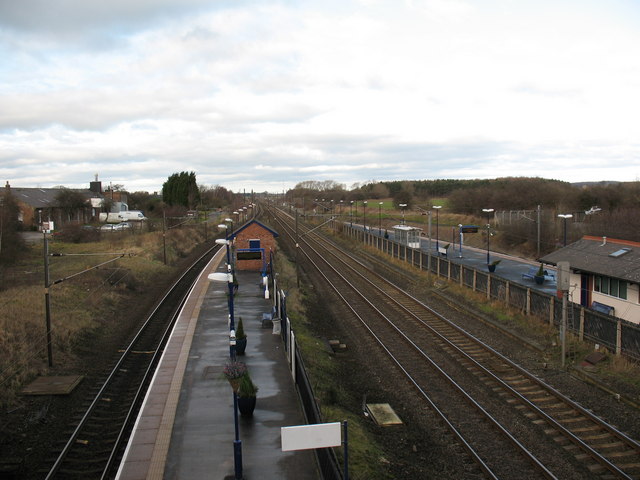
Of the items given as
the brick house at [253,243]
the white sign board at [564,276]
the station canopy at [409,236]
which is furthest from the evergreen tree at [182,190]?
the white sign board at [564,276]

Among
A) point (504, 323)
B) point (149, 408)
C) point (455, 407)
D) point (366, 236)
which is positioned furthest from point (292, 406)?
point (366, 236)

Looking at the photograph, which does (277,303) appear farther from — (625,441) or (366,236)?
(366,236)

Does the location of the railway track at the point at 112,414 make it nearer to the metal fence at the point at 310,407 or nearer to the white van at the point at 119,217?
the metal fence at the point at 310,407

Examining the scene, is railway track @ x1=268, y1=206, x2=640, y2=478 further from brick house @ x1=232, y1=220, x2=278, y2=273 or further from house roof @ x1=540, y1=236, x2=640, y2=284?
brick house @ x1=232, y1=220, x2=278, y2=273

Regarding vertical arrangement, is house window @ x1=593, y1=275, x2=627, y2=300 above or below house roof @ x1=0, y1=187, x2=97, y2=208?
below

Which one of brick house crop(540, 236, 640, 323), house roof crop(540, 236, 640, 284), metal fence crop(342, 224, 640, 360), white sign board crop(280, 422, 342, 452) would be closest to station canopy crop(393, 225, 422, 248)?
metal fence crop(342, 224, 640, 360)

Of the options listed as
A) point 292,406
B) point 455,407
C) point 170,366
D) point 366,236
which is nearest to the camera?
point 292,406

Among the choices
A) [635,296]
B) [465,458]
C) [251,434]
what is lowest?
[465,458]

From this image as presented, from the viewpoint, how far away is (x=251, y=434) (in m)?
10.6

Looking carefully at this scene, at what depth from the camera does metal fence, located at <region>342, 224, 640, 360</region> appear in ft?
50.8

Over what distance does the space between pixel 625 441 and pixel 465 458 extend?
3.53m

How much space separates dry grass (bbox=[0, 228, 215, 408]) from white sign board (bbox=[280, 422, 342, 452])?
984cm

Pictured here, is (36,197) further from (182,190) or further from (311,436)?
(311,436)

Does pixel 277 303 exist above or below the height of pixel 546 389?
above
